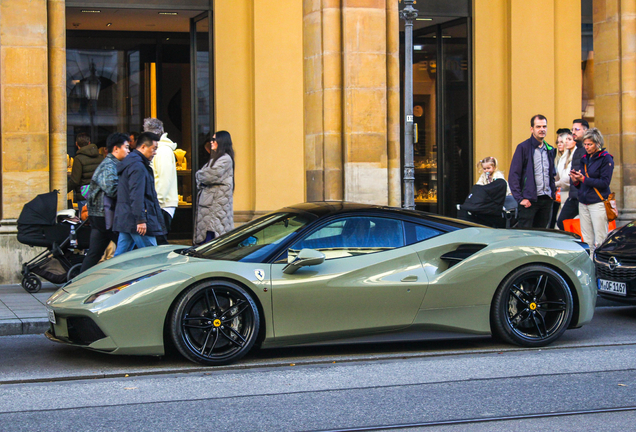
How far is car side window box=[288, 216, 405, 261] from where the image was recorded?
6258mm

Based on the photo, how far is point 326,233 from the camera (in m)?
6.31

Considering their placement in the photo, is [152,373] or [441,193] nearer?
[152,373]

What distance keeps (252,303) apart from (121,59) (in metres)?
10.1

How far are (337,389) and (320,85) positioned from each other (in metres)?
8.11

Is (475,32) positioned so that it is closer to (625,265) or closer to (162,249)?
(625,265)

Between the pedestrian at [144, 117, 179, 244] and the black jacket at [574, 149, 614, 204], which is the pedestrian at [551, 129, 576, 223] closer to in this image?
the black jacket at [574, 149, 614, 204]

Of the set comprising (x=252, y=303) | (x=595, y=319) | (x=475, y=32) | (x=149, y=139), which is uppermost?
(x=475, y=32)

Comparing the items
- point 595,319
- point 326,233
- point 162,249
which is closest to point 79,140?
point 162,249

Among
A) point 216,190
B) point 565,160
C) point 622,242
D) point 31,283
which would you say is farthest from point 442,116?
point 31,283

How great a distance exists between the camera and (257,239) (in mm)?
6477

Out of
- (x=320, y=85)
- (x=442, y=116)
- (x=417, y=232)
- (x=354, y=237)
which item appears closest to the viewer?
(x=354, y=237)

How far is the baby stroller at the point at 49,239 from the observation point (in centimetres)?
983

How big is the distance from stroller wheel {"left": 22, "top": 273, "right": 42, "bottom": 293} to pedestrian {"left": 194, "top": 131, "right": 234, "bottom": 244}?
7.06ft

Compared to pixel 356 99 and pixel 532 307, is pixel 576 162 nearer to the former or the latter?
pixel 356 99
